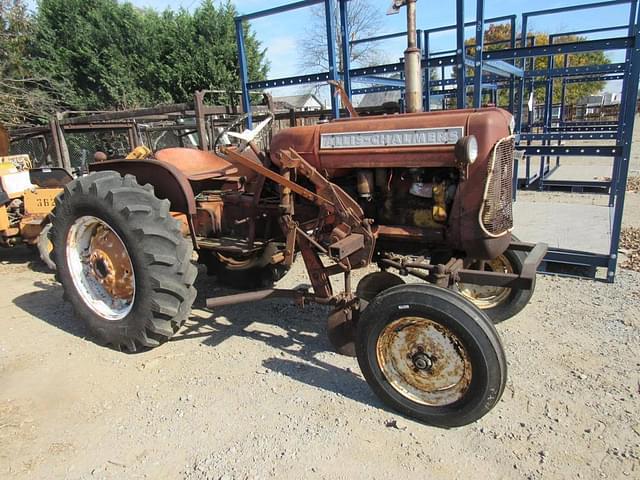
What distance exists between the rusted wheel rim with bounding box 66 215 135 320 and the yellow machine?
213 cm

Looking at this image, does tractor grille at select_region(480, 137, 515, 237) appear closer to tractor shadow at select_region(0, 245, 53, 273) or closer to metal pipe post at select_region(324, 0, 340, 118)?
metal pipe post at select_region(324, 0, 340, 118)

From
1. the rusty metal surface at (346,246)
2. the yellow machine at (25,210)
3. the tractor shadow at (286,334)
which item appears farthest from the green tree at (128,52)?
the rusty metal surface at (346,246)

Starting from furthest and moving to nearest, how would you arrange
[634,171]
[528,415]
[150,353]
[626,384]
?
[634,171] < [150,353] < [626,384] < [528,415]

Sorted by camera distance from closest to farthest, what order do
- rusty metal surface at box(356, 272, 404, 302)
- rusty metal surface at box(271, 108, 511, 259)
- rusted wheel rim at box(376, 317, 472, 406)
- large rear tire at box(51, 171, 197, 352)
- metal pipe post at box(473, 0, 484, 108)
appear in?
rusted wheel rim at box(376, 317, 472, 406)
rusty metal surface at box(271, 108, 511, 259)
large rear tire at box(51, 171, 197, 352)
rusty metal surface at box(356, 272, 404, 302)
metal pipe post at box(473, 0, 484, 108)

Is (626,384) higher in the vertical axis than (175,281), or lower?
lower

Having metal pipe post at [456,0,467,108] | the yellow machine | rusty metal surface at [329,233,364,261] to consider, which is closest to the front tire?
rusty metal surface at [329,233,364,261]

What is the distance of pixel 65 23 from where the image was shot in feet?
51.2

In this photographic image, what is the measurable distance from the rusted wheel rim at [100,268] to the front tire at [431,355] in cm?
182

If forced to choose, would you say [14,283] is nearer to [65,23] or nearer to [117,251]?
[117,251]

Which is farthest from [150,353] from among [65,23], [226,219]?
[65,23]

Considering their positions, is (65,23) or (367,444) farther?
(65,23)

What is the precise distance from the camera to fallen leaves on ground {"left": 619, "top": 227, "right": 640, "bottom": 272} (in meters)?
4.70

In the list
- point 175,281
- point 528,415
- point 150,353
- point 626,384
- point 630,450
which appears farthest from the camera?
point 150,353

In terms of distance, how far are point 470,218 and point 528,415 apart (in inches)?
43.2
